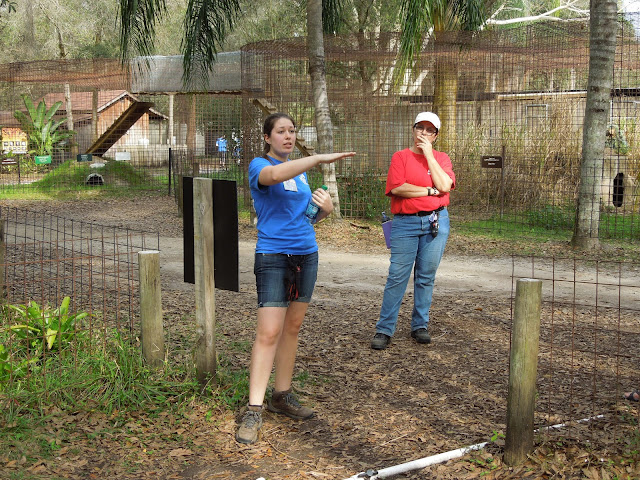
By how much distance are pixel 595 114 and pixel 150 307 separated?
791 centimetres

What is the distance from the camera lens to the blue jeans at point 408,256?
18.5ft

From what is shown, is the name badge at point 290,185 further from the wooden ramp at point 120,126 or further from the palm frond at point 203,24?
the wooden ramp at point 120,126

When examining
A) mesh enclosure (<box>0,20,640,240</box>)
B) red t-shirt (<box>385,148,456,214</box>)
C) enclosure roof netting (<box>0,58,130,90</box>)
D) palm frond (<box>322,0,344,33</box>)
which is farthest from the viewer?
enclosure roof netting (<box>0,58,130,90</box>)

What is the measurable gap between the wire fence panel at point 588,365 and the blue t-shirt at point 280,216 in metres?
1.33

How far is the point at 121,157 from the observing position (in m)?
21.4

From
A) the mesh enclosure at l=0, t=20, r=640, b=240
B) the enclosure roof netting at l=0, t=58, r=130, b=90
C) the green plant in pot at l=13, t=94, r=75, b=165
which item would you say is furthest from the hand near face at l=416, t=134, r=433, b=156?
the green plant in pot at l=13, t=94, r=75, b=165

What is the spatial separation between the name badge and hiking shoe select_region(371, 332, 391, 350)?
2.08 meters

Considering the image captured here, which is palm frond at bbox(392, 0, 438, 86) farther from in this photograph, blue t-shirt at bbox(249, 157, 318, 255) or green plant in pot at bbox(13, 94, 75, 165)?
green plant in pot at bbox(13, 94, 75, 165)

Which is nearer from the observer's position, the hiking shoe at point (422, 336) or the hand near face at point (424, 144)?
the hand near face at point (424, 144)

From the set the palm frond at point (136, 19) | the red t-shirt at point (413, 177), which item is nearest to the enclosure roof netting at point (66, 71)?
the palm frond at point (136, 19)

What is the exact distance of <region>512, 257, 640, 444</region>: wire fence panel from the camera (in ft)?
13.4

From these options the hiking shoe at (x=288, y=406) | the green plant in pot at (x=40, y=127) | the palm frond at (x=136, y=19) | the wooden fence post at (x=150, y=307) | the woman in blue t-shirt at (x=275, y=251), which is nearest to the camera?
the woman in blue t-shirt at (x=275, y=251)

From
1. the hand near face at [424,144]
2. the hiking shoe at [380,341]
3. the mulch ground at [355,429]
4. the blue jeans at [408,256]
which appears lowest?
the mulch ground at [355,429]

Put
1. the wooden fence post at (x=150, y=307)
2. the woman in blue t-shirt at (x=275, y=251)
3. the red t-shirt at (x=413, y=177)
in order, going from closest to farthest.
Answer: the woman in blue t-shirt at (x=275, y=251) → the wooden fence post at (x=150, y=307) → the red t-shirt at (x=413, y=177)
